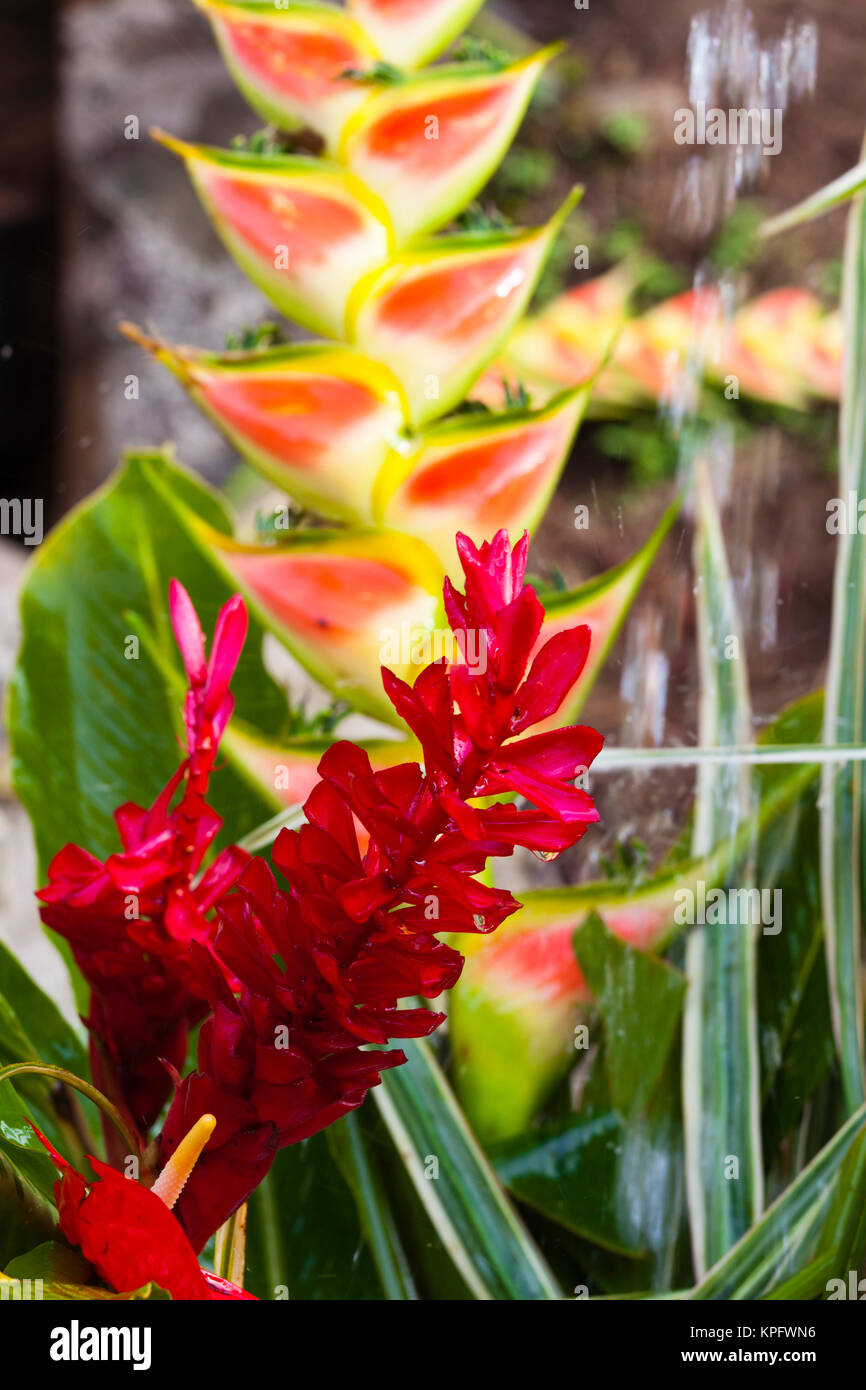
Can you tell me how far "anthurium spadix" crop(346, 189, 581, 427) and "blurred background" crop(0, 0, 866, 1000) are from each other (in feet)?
0.08

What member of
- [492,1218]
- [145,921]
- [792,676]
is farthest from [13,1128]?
[792,676]

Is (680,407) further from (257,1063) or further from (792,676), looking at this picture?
(257,1063)

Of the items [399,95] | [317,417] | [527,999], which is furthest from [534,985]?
[399,95]

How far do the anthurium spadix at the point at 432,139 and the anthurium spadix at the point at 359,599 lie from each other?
111 millimetres

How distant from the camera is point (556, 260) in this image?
0.46 metres

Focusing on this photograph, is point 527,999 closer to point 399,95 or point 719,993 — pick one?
point 719,993

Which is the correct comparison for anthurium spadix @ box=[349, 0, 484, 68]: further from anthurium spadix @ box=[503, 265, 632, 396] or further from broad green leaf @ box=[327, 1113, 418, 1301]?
broad green leaf @ box=[327, 1113, 418, 1301]

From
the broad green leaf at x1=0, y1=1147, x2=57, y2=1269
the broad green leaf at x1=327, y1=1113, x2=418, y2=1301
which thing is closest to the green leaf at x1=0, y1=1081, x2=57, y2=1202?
the broad green leaf at x1=0, y1=1147, x2=57, y2=1269

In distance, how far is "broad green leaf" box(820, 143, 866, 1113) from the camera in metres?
0.46

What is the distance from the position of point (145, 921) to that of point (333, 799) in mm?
92

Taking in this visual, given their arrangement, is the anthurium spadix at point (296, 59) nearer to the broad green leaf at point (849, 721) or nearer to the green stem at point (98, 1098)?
the broad green leaf at point (849, 721)

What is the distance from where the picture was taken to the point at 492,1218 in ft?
1.41

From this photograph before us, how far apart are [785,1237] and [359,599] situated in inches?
10.5

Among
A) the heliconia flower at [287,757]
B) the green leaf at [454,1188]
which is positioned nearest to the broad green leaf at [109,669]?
the heliconia flower at [287,757]
